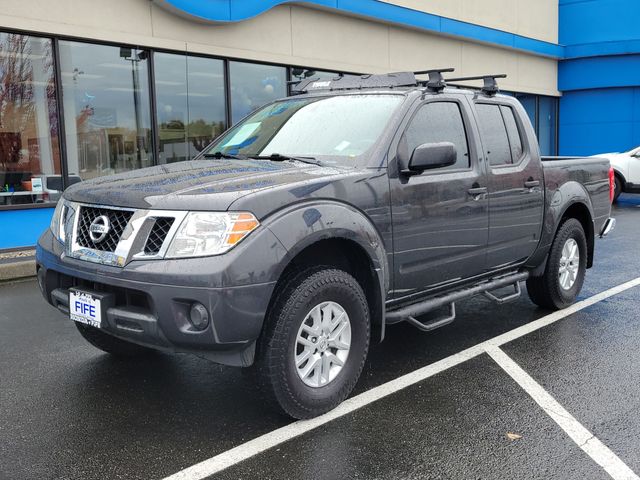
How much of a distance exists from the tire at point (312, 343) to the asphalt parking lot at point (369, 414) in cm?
16

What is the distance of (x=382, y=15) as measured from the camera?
14211 mm

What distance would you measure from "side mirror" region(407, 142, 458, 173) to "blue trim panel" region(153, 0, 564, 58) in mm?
7706

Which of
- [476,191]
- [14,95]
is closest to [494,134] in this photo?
[476,191]

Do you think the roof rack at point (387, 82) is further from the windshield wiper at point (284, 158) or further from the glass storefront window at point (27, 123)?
the glass storefront window at point (27, 123)

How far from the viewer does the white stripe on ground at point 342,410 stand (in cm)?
313

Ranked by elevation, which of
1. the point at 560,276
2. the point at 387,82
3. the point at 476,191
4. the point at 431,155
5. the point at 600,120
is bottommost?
the point at 560,276

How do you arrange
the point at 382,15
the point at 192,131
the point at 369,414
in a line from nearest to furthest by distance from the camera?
the point at 369,414
the point at 192,131
the point at 382,15

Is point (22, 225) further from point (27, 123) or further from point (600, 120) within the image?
point (600, 120)

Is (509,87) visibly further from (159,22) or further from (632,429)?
(632,429)

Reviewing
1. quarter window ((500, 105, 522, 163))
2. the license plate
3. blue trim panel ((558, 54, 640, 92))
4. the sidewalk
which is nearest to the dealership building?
the sidewalk

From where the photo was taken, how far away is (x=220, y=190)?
3.35 metres

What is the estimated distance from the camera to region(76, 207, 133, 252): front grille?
11.2 feet

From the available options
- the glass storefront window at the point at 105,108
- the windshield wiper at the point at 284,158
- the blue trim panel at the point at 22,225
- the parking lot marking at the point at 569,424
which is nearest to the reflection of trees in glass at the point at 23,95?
the glass storefront window at the point at 105,108

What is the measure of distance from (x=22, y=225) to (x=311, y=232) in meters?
7.38
